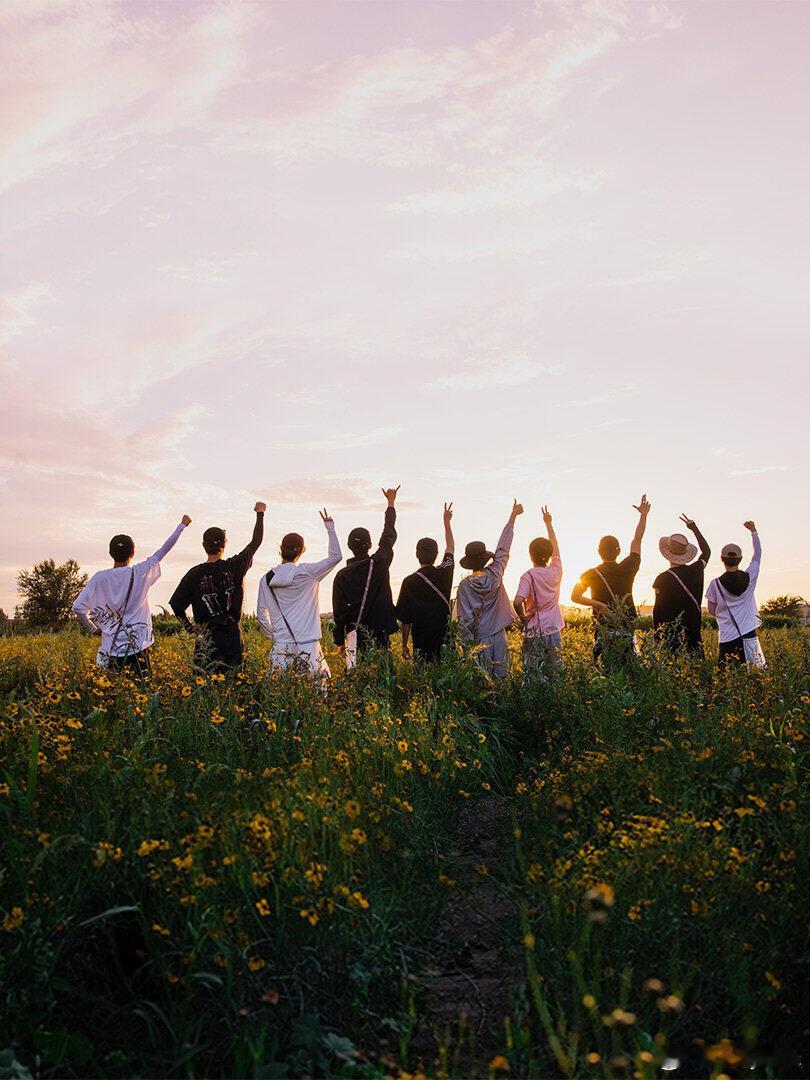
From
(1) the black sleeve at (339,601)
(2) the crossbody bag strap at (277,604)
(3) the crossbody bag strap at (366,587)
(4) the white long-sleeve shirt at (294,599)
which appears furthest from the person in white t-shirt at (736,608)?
(2) the crossbody bag strap at (277,604)

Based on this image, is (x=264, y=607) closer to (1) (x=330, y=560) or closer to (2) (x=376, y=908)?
(1) (x=330, y=560)

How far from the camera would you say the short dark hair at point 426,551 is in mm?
10938

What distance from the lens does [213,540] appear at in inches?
411

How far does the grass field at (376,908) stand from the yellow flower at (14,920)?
3cm

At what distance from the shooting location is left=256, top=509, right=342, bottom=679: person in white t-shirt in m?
10.6

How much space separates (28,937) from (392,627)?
25.4 ft

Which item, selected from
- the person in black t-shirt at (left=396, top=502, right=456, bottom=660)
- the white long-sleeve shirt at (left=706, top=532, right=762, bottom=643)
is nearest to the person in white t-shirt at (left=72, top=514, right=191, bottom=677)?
the person in black t-shirt at (left=396, top=502, right=456, bottom=660)

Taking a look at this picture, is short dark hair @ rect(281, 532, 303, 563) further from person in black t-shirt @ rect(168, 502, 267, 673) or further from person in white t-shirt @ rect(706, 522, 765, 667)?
person in white t-shirt @ rect(706, 522, 765, 667)

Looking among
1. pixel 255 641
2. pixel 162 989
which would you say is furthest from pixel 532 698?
pixel 255 641

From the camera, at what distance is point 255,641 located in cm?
1728

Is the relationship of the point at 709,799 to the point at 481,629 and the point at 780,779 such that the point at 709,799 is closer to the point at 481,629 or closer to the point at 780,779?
the point at 780,779

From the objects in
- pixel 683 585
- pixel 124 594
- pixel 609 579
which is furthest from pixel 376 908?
pixel 683 585

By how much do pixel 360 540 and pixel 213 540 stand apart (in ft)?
6.18

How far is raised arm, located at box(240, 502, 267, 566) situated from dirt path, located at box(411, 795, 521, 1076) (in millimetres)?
5517
